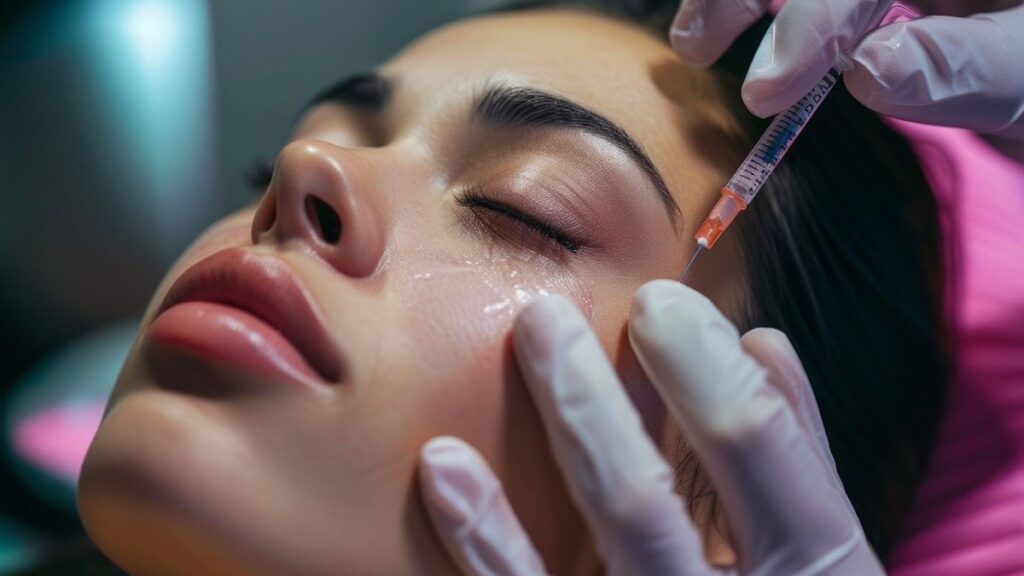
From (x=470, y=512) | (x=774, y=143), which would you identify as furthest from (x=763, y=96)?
(x=470, y=512)

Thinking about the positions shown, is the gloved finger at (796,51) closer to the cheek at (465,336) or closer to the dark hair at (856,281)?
the dark hair at (856,281)

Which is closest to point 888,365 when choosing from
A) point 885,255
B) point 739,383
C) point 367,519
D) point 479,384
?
point 885,255

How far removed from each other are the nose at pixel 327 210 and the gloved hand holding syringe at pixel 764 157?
0.31 m

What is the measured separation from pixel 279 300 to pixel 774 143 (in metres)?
0.51

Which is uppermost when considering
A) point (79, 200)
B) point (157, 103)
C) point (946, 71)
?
point (946, 71)

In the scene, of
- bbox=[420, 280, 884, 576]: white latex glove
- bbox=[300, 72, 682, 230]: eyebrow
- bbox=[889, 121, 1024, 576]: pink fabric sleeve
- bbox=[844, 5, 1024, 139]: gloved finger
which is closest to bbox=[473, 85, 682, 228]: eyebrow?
bbox=[300, 72, 682, 230]: eyebrow

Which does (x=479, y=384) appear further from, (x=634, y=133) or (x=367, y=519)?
(x=634, y=133)

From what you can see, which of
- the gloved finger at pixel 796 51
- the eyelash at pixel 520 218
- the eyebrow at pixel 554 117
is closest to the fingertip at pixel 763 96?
the gloved finger at pixel 796 51

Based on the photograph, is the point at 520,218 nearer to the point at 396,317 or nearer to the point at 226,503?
the point at 396,317

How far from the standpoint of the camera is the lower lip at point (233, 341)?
0.72 meters

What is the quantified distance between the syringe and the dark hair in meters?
0.05

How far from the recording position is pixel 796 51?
0.88 metres

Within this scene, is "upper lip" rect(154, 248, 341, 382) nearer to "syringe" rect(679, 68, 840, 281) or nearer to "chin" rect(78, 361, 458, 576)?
"chin" rect(78, 361, 458, 576)

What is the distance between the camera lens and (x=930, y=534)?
1177 mm
